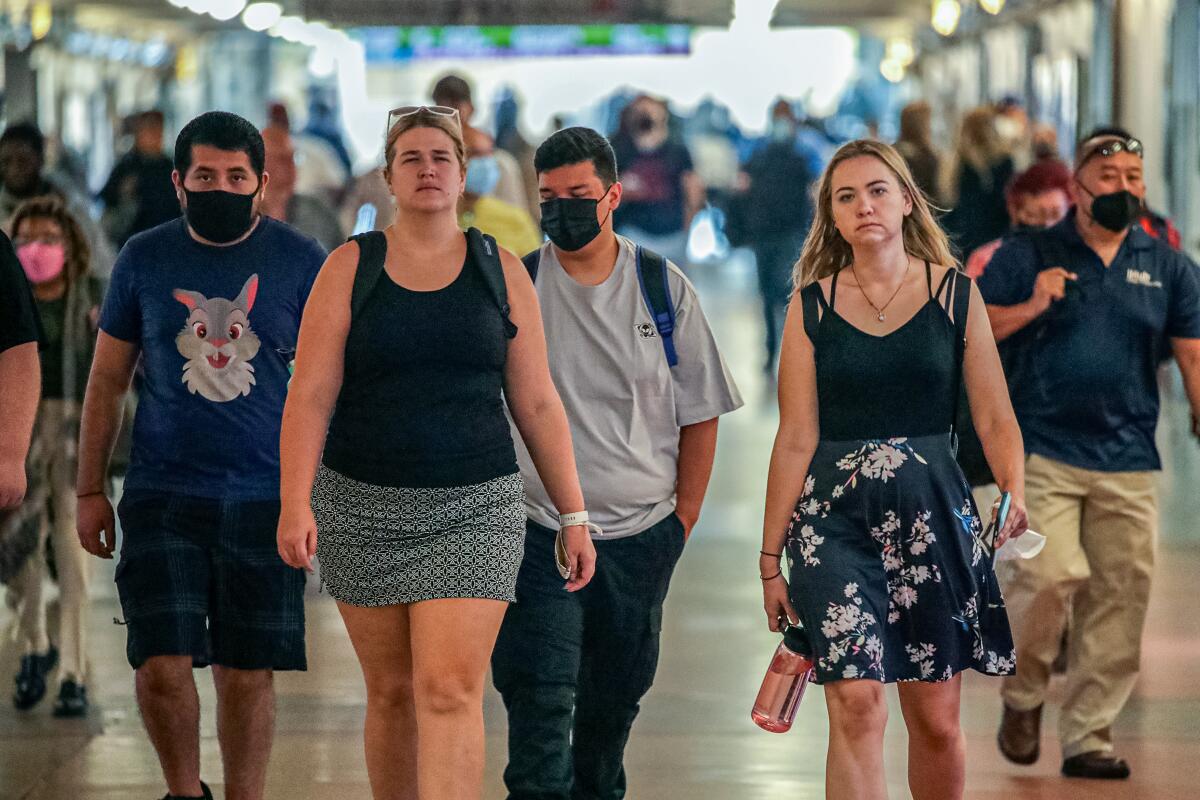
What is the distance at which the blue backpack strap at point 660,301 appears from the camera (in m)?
5.11

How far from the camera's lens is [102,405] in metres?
5.13

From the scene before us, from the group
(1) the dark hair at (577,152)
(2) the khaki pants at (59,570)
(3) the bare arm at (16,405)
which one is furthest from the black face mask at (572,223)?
(2) the khaki pants at (59,570)

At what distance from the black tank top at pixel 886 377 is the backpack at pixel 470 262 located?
79 cm

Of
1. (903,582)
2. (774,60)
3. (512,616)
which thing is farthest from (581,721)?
(774,60)


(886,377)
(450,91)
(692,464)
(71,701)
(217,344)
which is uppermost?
(450,91)

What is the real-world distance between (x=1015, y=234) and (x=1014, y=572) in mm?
1080

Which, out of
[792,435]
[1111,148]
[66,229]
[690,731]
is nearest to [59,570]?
[66,229]

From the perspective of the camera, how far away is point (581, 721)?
17.1ft

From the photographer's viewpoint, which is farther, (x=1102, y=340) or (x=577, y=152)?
(x=1102, y=340)

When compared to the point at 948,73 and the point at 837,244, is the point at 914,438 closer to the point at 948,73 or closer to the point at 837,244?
the point at 837,244

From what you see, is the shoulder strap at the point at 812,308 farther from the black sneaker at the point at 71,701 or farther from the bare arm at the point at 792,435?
the black sneaker at the point at 71,701

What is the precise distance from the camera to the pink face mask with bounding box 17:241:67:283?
281 inches

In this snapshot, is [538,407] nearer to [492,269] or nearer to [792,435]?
[492,269]

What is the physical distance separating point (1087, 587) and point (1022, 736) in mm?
515
